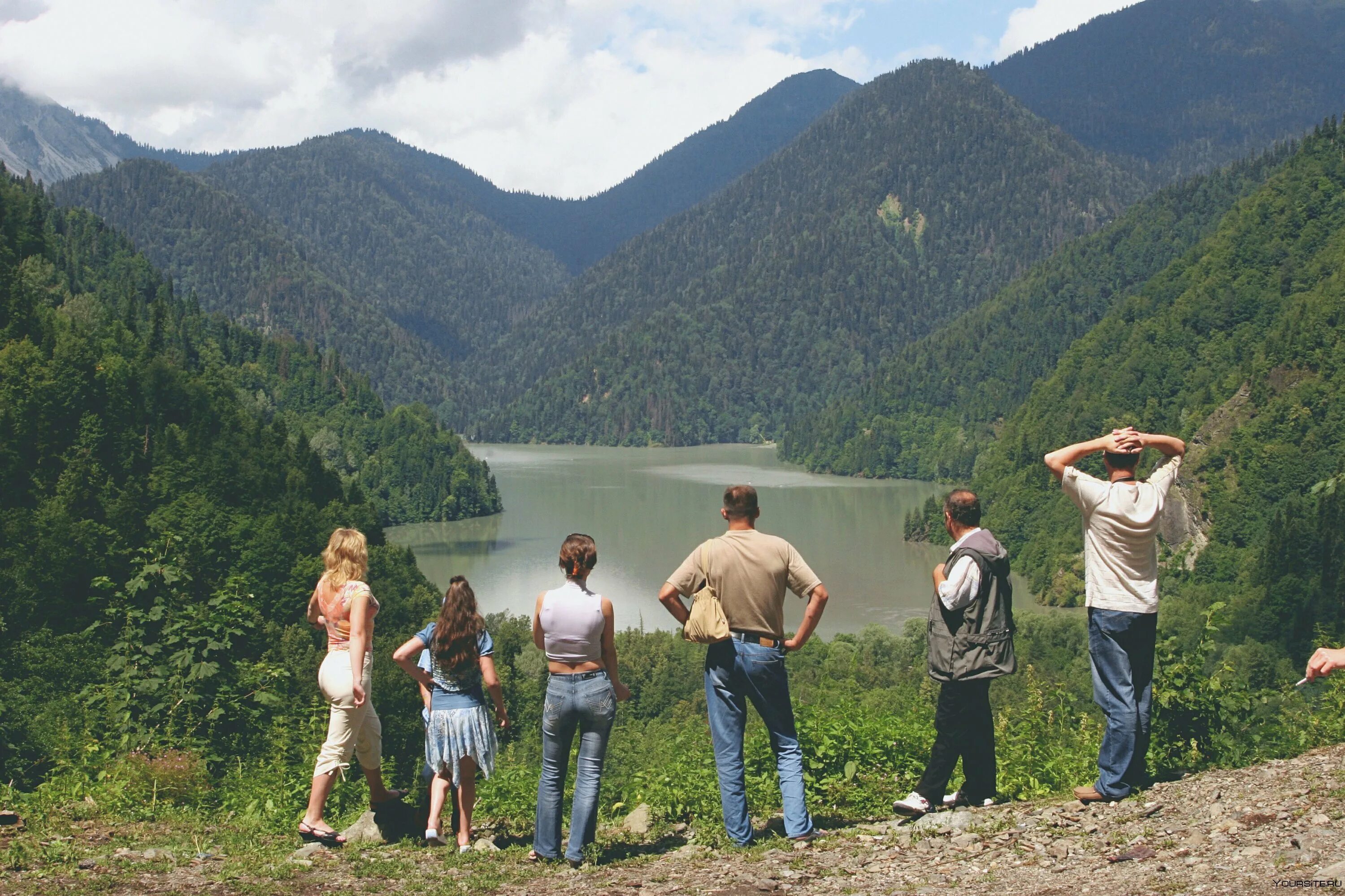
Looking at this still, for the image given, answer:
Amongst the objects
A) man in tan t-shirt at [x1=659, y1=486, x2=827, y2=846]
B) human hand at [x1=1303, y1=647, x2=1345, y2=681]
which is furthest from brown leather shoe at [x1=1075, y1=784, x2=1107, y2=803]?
human hand at [x1=1303, y1=647, x2=1345, y2=681]

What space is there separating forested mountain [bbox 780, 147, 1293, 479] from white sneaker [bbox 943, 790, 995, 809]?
157878mm

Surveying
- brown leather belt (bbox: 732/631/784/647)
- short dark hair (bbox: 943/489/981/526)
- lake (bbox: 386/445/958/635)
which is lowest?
lake (bbox: 386/445/958/635)

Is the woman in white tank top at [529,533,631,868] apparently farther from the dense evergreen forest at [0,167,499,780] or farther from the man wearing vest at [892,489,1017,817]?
the dense evergreen forest at [0,167,499,780]

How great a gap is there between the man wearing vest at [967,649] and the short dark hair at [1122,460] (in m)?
0.92

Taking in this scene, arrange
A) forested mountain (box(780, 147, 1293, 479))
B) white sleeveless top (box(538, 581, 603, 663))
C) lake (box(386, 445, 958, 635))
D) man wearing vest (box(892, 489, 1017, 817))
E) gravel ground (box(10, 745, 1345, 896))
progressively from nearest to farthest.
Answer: gravel ground (box(10, 745, 1345, 896))
man wearing vest (box(892, 489, 1017, 817))
white sleeveless top (box(538, 581, 603, 663))
lake (box(386, 445, 958, 635))
forested mountain (box(780, 147, 1293, 479))

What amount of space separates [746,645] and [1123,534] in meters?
2.58

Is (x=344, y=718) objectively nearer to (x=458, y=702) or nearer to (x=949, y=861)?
(x=458, y=702)

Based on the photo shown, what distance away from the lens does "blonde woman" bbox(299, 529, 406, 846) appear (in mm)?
9094

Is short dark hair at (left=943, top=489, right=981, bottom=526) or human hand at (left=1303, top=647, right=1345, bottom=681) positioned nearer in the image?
human hand at (left=1303, top=647, right=1345, bottom=681)

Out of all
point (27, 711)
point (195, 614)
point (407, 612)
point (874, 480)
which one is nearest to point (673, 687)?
point (407, 612)

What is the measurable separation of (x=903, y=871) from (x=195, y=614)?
9782 mm

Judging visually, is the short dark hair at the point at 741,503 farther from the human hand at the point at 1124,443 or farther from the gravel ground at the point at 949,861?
the human hand at the point at 1124,443

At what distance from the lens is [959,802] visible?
9031 millimetres

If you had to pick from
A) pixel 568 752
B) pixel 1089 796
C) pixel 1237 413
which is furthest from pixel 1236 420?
pixel 568 752
